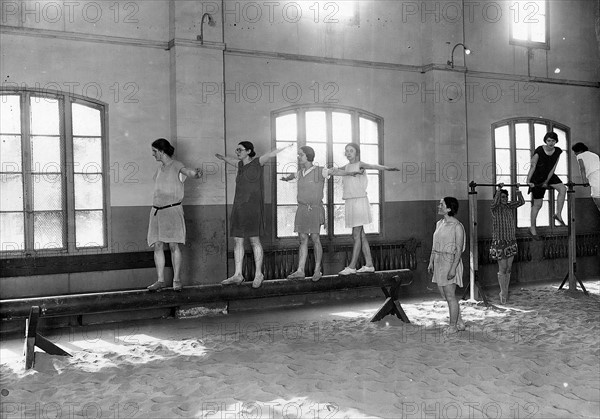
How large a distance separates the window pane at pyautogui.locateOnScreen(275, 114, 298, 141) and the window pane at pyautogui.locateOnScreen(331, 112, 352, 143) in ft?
1.88

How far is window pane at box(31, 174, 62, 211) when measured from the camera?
686 cm

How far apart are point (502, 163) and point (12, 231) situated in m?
7.05

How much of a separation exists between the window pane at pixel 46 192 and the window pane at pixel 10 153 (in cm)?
22

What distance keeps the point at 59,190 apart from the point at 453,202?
438 centimetres

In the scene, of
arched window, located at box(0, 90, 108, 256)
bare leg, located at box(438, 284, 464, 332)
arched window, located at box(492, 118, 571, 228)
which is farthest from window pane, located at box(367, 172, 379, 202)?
arched window, located at box(0, 90, 108, 256)

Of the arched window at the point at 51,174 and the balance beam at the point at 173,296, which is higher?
the arched window at the point at 51,174

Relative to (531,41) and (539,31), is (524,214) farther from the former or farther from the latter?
(539,31)

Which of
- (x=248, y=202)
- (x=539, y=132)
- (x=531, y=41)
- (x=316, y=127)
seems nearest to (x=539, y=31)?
(x=531, y=41)

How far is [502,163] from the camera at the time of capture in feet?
31.5

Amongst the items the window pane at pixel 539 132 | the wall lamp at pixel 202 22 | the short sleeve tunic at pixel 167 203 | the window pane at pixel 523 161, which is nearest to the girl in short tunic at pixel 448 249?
the short sleeve tunic at pixel 167 203

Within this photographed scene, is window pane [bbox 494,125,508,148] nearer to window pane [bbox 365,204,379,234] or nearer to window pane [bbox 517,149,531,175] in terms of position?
window pane [bbox 517,149,531,175]

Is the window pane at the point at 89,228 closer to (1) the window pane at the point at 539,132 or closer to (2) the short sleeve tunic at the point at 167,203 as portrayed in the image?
(2) the short sleeve tunic at the point at 167,203

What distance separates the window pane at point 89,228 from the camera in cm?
708

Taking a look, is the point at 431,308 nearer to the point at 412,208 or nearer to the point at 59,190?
the point at 412,208
